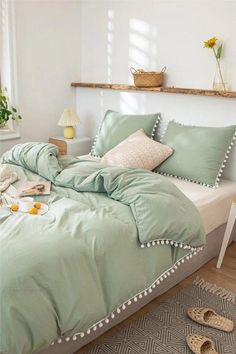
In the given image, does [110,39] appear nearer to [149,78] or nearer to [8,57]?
[149,78]

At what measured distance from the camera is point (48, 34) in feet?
11.4

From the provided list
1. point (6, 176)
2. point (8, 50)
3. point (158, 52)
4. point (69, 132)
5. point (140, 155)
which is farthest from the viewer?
point (69, 132)

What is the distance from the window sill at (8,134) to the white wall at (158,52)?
782 millimetres

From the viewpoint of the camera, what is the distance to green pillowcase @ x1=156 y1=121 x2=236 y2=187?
2.52m

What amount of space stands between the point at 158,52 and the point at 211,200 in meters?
1.51

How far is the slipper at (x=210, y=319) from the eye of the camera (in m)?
1.84

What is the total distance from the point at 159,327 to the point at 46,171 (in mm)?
1120

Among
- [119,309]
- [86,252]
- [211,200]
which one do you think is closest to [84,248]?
[86,252]

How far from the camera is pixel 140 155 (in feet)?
8.71

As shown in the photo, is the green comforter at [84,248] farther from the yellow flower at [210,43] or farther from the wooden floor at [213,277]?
the yellow flower at [210,43]

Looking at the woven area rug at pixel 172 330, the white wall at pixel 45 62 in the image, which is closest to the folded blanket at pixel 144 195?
the woven area rug at pixel 172 330

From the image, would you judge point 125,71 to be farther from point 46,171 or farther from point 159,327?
point 159,327

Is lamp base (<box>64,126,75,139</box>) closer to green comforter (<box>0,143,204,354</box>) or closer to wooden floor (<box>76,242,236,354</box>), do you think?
green comforter (<box>0,143,204,354</box>)

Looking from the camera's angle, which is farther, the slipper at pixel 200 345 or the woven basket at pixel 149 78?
Answer: the woven basket at pixel 149 78
